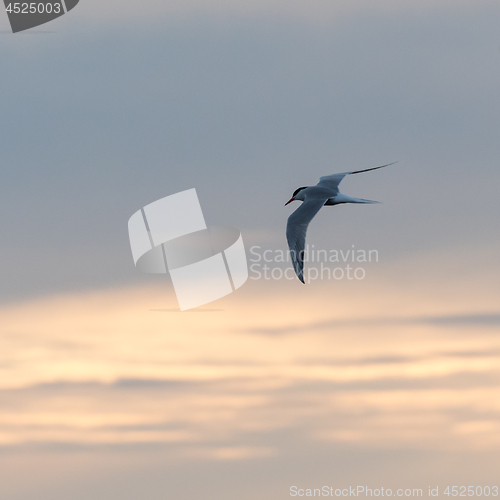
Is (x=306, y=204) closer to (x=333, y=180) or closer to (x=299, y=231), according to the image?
(x=299, y=231)

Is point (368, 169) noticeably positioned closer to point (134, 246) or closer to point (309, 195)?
point (309, 195)

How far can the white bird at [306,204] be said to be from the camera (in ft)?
106

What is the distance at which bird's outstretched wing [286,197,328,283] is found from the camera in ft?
103

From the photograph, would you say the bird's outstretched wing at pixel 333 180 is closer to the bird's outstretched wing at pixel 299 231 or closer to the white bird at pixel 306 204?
the white bird at pixel 306 204

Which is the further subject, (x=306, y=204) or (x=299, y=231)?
(x=306, y=204)

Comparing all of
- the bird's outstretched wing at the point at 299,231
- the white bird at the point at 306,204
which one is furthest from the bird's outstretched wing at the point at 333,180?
the bird's outstretched wing at the point at 299,231

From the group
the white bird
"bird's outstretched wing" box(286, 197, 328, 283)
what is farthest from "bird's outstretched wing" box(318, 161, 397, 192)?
"bird's outstretched wing" box(286, 197, 328, 283)

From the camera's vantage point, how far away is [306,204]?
36.2 metres

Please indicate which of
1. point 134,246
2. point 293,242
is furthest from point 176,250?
point 293,242

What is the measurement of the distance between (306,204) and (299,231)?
10.7 ft

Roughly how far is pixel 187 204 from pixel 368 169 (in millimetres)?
9137

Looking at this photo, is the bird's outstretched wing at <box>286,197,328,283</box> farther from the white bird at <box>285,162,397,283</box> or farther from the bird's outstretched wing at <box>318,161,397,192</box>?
the bird's outstretched wing at <box>318,161,397,192</box>

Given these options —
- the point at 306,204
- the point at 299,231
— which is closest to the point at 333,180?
the point at 306,204

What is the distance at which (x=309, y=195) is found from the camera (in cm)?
3884
